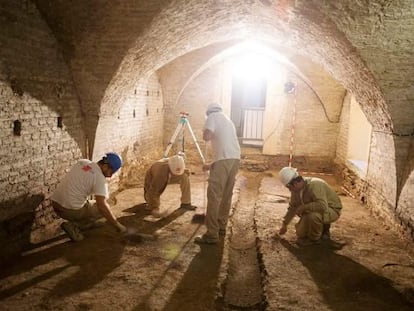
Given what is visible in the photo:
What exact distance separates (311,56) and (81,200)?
5322 mm

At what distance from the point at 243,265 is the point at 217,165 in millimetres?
1344

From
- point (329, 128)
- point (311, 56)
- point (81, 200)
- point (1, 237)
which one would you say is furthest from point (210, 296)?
point (329, 128)

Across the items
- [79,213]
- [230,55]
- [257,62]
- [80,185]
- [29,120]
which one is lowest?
[79,213]

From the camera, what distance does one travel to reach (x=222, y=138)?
5.04m

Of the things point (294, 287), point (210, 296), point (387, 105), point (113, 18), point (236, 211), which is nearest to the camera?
point (210, 296)

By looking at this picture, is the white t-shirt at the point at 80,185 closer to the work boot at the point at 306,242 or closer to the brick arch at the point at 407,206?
the work boot at the point at 306,242

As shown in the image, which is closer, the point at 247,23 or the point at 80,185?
the point at 80,185

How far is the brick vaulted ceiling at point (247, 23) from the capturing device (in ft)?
15.6

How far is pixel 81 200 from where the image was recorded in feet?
15.7

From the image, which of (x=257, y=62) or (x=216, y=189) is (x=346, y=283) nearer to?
(x=216, y=189)

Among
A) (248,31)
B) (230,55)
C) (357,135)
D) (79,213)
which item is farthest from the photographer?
(230,55)

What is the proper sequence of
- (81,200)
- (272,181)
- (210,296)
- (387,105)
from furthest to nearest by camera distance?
(272,181) → (387,105) → (81,200) → (210,296)

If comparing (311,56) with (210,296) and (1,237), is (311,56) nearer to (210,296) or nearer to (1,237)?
(210,296)

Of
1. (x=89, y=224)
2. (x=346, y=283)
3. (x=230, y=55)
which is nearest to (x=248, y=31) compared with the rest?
(x=230, y=55)
